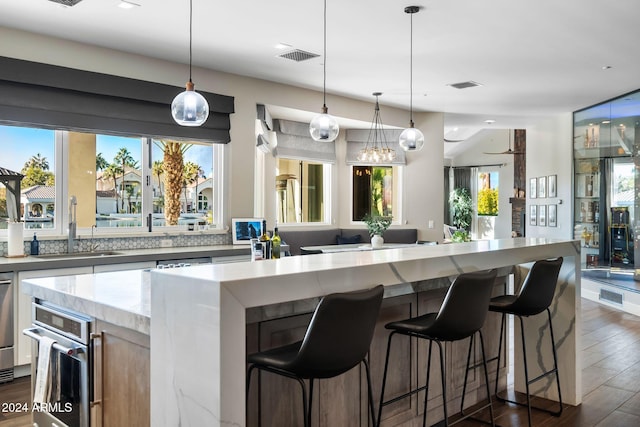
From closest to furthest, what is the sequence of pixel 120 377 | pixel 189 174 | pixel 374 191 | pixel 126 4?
pixel 120 377
pixel 126 4
pixel 189 174
pixel 374 191

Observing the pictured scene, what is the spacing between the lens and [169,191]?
5.58 meters

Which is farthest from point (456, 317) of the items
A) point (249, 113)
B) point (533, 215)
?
point (533, 215)

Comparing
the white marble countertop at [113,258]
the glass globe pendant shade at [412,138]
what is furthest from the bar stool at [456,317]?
the white marble countertop at [113,258]

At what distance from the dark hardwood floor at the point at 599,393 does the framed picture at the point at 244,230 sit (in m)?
2.47

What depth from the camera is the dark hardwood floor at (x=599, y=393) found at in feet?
10.7

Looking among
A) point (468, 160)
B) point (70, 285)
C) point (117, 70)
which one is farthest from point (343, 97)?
point (468, 160)

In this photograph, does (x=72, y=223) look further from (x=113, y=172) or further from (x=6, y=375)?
(x=6, y=375)

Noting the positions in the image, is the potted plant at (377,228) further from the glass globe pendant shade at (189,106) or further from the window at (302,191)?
the glass globe pendant shade at (189,106)

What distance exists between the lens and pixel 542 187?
943 centimetres

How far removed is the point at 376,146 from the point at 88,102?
4.65 meters

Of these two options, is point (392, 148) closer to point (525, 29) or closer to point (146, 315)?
point (525, 29)

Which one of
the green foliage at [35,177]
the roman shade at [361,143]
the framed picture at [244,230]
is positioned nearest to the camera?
the green foliage at [35,177]

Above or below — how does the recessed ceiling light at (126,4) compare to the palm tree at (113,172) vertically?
above

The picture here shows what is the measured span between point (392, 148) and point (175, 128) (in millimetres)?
3982
